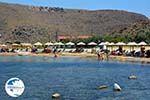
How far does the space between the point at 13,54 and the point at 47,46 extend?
37.7ft

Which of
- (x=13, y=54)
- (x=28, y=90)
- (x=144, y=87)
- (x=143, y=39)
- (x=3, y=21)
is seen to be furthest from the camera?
(x=3, y=21)

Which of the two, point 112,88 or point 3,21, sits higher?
point 3,21

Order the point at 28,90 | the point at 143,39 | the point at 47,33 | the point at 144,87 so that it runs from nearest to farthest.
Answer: the point at 28,90, the point at 144,87, the point at 143,39, the point at 47,33

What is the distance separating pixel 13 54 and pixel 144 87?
249 ft

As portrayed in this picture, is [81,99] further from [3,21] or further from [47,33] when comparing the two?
[3,21]

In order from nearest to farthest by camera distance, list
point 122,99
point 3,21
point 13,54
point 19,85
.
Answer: point 19,85, point 122,99, point 13,54, point 3,21

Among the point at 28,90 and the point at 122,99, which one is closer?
the point at 122,99

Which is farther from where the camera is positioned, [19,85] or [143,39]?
[143,39]

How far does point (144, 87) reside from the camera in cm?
3472

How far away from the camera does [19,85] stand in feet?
42.1

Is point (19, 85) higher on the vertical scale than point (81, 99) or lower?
higher

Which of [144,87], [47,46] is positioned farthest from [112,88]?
[47,46]

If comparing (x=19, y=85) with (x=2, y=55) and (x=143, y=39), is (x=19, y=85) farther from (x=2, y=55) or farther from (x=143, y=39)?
(x=2, y=55)

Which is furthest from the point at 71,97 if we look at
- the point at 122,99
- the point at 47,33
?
the point at 47,33
